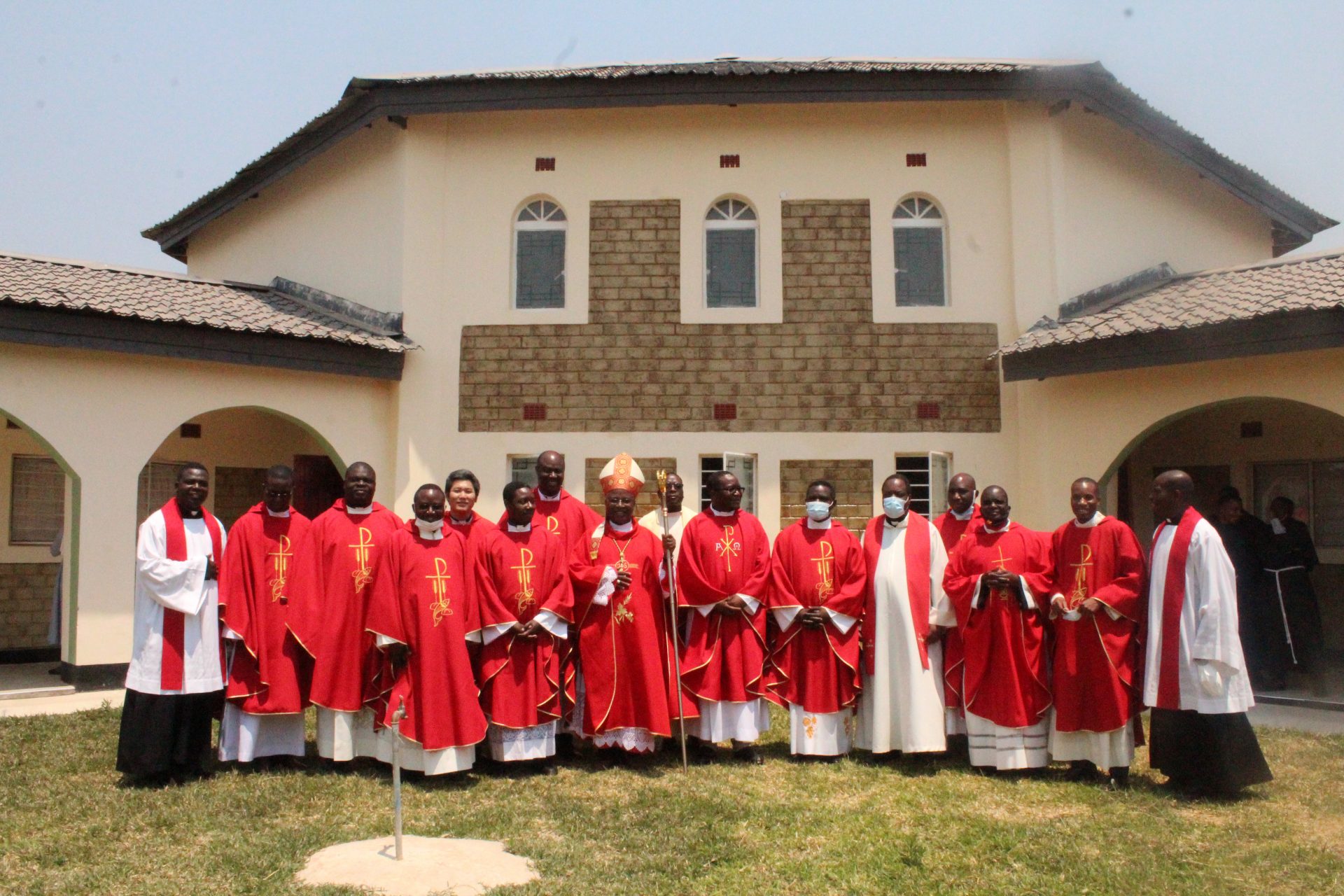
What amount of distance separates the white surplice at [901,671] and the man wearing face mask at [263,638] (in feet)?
12.6

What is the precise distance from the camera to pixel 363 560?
23.8ft

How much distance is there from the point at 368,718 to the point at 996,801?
402 cm

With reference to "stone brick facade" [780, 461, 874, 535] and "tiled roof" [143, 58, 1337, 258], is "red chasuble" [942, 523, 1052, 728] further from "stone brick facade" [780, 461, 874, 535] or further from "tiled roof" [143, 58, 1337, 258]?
"tiled roof" [143, 58, 1337, 258]

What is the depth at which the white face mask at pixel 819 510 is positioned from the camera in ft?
25.4

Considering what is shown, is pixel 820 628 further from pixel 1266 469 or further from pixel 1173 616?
pixel 1266 469

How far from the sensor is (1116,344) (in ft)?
36.0

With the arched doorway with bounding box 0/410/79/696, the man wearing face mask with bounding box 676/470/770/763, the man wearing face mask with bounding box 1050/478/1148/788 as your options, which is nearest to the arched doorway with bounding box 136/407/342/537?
the arched doorway with bounding box 0/410/79/696

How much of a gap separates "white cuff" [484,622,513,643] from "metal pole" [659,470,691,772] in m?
1.11

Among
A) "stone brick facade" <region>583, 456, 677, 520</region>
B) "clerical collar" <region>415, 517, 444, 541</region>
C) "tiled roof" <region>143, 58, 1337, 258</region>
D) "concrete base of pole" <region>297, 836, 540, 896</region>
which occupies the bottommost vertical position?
"concrete base of pole" <region>297, 836, 540, 896</region>

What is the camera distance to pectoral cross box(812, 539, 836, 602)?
302 inches

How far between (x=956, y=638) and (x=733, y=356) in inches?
223

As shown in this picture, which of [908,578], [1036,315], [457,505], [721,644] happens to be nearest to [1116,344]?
[1036,315]

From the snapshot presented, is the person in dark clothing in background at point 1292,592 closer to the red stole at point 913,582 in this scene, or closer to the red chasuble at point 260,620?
the red stole at point 913,582

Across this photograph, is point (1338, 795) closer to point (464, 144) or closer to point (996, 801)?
point (996, 801)
